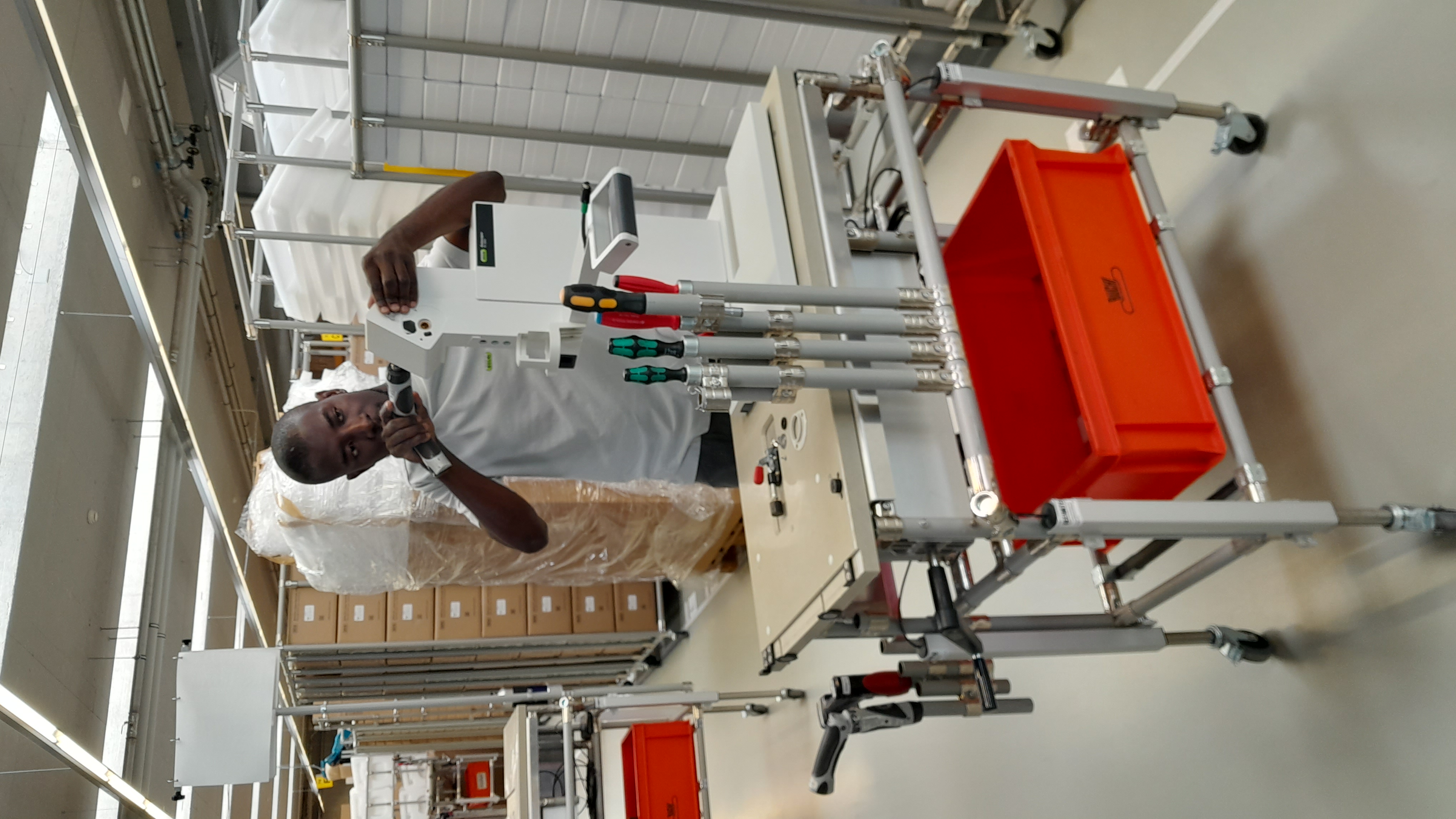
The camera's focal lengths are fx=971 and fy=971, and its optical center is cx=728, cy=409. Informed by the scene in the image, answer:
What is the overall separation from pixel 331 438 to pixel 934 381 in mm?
1582

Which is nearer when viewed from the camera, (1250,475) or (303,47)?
(1250,475)

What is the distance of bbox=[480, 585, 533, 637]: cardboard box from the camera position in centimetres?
502

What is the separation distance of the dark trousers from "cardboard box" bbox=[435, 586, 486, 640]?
2.81 m

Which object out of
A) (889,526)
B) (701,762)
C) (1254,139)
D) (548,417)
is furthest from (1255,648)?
(701,762)

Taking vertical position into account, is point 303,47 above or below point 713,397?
above

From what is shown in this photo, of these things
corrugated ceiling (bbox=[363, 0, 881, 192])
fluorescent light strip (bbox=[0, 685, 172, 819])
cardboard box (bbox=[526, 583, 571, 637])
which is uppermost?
corrugated ceiling (bbox=[363, 0, 881, 192])

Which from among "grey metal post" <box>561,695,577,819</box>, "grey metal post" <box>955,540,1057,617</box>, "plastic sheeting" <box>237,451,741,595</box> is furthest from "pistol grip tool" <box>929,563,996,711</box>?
"grey metal post" <box>561,695,577,819</box>

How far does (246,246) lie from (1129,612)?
4.17 meters

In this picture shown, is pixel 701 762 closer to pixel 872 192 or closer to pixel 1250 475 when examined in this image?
pixel 872 192

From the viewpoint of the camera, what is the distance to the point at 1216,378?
1494 millimetres

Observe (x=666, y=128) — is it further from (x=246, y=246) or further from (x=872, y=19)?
(x=246, y=246)

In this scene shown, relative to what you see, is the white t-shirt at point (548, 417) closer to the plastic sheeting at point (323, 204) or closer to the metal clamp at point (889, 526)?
the plastic sheeting at point (323, 204)

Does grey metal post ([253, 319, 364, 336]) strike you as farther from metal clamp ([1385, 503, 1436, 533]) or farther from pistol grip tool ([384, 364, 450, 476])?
metal clamp ([1385, 503, 1436, 533])

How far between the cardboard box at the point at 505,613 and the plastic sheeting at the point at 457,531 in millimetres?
1712
